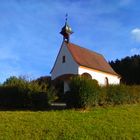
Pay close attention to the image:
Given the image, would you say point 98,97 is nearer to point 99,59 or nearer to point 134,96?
point 134,96

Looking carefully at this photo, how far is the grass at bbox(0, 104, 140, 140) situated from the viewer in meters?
16.8

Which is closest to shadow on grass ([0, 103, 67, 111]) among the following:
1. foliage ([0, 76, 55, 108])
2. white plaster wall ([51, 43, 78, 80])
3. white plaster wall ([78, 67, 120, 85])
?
foliage ([0, 76, 55, 108])

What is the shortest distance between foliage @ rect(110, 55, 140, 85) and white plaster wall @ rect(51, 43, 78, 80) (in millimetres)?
14167

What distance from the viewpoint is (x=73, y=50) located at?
165 feet

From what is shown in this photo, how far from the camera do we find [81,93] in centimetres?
2364

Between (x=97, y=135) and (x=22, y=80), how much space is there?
1183 cm

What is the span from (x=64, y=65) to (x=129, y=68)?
59.5 feet

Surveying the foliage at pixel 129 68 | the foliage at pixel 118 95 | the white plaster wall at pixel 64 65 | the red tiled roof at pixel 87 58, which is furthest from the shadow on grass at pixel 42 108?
the foliage at pixel 129 68

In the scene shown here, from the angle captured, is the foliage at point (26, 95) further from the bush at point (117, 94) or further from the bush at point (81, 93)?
the bush at point (117, 94)

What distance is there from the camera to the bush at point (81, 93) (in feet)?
77.7

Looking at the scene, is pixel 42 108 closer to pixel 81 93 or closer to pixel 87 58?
pixel 81 93

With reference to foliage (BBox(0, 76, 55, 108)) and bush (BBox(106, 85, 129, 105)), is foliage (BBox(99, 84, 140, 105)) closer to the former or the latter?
bush (BBox(106, 85, 129, 105))

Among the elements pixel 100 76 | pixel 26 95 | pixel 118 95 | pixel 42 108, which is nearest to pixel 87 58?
pixel 100 76

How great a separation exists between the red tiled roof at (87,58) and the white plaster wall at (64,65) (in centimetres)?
63
